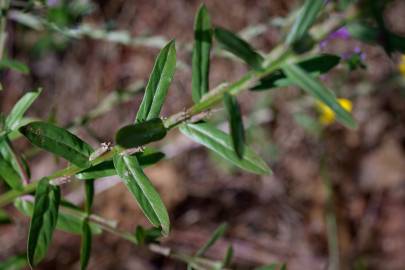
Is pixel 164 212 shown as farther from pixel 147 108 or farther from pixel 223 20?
pixel 223 20

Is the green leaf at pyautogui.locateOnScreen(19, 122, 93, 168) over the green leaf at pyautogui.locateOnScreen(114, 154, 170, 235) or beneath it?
over

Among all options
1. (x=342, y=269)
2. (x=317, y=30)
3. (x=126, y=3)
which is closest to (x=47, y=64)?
(x=126, y=3)

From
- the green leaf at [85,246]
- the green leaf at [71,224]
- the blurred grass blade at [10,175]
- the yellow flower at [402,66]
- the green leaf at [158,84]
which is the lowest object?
the green leaf at [85,246]

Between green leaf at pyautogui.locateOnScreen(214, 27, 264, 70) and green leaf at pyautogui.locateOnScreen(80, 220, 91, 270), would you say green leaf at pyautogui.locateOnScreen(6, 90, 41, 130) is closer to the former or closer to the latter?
green leaf at pyautogui.locateOnScreen(80, 220, 91, 270)

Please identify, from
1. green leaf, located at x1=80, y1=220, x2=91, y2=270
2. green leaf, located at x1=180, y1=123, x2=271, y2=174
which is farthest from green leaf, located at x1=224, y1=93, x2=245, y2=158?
green leaf, located at x1=80, y1=220, x2=91, y2=270

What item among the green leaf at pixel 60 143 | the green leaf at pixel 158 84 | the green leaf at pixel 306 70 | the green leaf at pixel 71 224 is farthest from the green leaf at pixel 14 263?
the green leaf at pixel 306 70

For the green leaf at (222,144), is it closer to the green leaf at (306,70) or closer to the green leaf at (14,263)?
the green leaf at (306,70)

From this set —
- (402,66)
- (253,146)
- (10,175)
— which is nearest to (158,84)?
(10,175)

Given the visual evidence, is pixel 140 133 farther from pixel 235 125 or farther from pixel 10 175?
pixel 10 175
